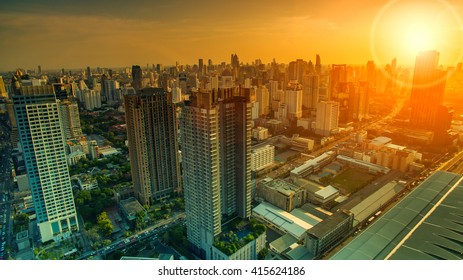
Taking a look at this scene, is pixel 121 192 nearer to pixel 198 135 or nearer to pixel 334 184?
pixel 198 135

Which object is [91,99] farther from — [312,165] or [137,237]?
[312,165]

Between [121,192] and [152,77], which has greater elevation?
[152,77]

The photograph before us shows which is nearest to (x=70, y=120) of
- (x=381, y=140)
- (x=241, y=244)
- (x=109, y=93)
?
(x=109, y=93)

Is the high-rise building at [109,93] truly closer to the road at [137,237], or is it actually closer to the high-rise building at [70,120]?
the high-rise building at [70,120]

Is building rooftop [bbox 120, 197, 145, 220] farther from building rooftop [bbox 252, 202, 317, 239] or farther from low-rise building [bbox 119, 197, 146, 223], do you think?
building rooftop [bbox 252, 202, 317, 239]

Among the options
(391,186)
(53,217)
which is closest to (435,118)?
(391,186)
